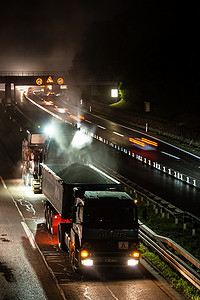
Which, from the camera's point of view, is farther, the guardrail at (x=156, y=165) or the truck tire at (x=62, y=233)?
the guardrail at (x=156, y=165)

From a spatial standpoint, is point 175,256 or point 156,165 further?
point 156,165

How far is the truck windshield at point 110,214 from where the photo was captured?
1748cm

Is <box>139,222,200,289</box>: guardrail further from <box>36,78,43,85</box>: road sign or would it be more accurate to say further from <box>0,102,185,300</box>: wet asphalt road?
<box>36,78,43,85</box>: road sign

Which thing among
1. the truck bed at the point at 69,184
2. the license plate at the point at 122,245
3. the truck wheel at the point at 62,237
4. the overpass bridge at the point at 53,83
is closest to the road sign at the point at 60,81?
the overpass bridge at the point at 53,83

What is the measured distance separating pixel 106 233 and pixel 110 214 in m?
0.69

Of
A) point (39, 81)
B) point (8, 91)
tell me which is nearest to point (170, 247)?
point (39, 81)

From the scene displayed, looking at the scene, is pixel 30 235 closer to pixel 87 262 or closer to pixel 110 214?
pixel 87 262

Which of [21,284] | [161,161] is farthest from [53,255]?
[161,161]

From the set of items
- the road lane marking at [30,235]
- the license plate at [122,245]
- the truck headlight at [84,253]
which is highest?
the license plate at [122,245]

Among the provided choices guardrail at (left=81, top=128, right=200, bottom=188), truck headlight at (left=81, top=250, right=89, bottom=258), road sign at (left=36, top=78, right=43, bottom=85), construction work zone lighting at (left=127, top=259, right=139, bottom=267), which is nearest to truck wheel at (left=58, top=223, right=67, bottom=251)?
truck headlight at (left=81, top=250, right=89, bottom=258)

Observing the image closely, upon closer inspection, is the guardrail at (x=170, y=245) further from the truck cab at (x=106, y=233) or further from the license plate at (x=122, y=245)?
the license plate at (x=122, y=245)

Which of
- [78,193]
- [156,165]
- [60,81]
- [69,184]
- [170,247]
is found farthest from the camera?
[60,81]

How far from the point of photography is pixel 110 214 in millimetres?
17625

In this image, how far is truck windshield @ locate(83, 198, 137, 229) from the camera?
688 inches
